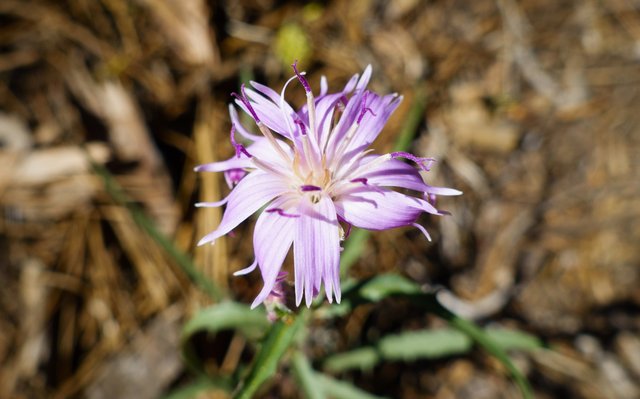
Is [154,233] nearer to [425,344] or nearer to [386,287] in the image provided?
[386,287]

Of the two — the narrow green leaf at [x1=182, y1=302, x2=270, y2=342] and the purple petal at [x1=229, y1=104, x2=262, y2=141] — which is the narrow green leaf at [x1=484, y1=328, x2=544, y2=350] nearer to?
the narrow green leaf at [x1=182, y1=302, x2=270, y2=342]

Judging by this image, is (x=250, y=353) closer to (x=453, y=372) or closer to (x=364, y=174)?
(x=453, y=372)

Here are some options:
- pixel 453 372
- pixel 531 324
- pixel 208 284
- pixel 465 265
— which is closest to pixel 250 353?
pixel 208 284

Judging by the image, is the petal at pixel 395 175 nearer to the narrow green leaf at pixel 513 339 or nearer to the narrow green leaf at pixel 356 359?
the narrow green leaf at pixel 513 339

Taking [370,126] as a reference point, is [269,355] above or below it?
below

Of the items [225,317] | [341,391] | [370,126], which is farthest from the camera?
[341,391]

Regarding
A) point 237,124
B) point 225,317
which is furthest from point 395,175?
point 225,317

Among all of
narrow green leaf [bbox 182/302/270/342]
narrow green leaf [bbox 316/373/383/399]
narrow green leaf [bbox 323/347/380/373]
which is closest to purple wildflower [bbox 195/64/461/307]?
narrow green leaf [bbox 182/302/270/342]
